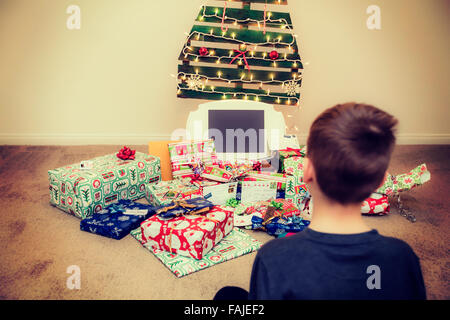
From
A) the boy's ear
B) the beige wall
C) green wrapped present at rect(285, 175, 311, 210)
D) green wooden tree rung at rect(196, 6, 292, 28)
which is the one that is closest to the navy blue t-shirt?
the boy's ear

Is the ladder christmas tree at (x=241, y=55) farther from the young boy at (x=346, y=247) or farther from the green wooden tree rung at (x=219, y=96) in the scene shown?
the young boy at (x=346, y=247)

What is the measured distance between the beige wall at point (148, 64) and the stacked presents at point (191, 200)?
1249mm

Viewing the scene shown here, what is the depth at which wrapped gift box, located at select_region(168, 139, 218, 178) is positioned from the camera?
2201 millimetres

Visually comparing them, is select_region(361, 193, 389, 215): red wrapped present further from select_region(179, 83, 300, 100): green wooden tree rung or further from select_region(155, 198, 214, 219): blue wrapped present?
select_region(179, 83, 300, 100): green wooden tree rung

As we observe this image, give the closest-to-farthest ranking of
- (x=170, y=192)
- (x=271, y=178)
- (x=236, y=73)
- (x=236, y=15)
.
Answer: (x=170, y=192) < (x=271, y=178) < (x=236, y=15) < (x=236, y=73)

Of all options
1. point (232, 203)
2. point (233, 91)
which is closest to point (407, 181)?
point (232, 203)

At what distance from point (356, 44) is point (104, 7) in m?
2.55

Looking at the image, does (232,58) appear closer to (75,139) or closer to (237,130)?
(237,130)

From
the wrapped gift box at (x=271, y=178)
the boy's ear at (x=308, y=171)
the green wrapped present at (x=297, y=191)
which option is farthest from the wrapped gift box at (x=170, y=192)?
the boy's ear at (x=308, y=171)

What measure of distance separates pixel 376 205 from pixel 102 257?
5.11ft

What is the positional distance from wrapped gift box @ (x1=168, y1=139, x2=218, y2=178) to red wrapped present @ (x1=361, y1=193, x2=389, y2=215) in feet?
3.27

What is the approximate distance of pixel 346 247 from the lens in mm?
584

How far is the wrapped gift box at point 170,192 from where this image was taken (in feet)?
6.18
